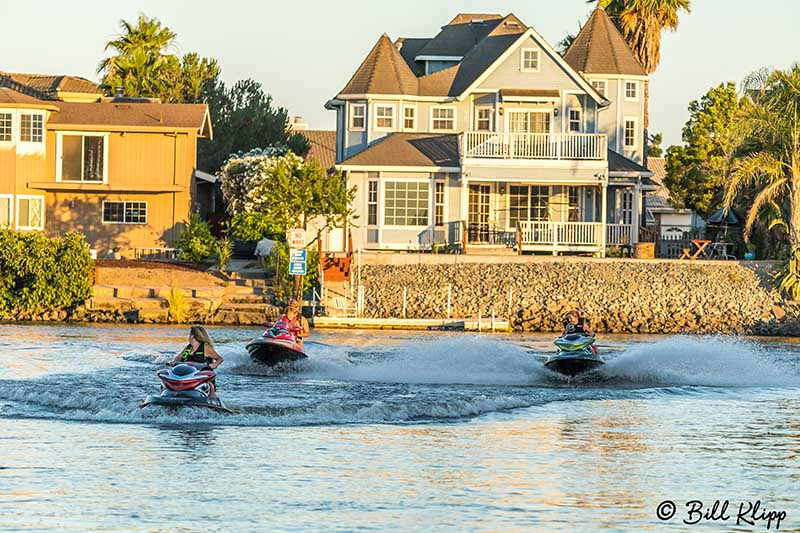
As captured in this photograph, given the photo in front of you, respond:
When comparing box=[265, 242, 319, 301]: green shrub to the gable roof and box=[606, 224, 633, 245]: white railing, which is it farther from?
box=[606, 224, 633, 245]: white railing

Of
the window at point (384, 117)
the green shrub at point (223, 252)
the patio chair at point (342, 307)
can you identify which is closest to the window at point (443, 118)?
the window at point (384, 117)

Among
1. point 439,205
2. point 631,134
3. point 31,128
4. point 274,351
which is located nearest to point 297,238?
point 439,205

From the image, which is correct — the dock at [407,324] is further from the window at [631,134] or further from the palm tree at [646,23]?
the palm tree at [646,23]

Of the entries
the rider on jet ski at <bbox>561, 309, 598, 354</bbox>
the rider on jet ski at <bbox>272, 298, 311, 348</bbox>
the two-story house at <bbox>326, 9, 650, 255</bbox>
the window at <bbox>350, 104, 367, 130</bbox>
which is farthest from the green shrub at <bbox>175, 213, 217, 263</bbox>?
the rider on jet ski at <bbox>561, 309, 598, 354</bbox>

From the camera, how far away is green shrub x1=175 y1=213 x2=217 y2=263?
5303 cm

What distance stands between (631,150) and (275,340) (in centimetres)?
3537

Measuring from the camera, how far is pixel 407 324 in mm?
45219

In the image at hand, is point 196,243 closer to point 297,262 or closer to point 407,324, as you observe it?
point 297,262

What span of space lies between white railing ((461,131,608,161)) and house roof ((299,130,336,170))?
40.3 meters

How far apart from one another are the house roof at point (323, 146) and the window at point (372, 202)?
3853cm

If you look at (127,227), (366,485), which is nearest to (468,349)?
(366,485)

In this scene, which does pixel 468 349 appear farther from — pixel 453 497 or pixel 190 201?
pixel 190 201

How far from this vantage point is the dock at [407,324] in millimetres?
44781

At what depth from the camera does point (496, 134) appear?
178 ft
